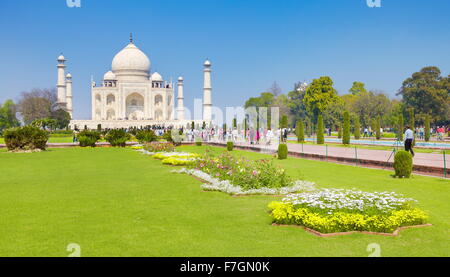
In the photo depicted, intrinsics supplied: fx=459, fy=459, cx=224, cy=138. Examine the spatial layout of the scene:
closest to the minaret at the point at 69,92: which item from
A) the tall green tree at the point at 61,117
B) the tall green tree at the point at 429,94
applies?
the tall green tree at the point at 61,117

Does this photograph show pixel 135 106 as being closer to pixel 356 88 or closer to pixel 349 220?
pixel 356 88

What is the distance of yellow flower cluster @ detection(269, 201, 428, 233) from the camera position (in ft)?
17.2

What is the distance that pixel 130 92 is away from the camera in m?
63.6

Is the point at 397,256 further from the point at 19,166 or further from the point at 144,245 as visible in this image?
the point at 19,166

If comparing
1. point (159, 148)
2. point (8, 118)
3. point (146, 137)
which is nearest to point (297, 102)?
point (8, 118)

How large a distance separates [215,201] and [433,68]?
44.3 m

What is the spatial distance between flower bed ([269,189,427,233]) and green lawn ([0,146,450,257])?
6.3 inches

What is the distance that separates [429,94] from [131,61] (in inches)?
1519

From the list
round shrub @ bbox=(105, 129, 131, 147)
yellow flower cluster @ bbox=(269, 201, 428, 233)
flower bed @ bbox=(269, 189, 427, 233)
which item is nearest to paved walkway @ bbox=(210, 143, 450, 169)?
flower bed @ bbox=(269, 189, 427, 233)

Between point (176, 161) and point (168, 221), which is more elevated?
point (176, 161)

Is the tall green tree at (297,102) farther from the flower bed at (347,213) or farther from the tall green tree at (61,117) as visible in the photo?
the flower bed at (347,213)

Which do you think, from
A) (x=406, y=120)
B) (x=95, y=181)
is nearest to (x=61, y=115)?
(x=406, y=120)

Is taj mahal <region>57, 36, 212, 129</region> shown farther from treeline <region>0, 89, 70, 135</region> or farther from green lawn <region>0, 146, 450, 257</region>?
green lawn <region>0, 146, 450, 257</region>

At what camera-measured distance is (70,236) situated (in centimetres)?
511
